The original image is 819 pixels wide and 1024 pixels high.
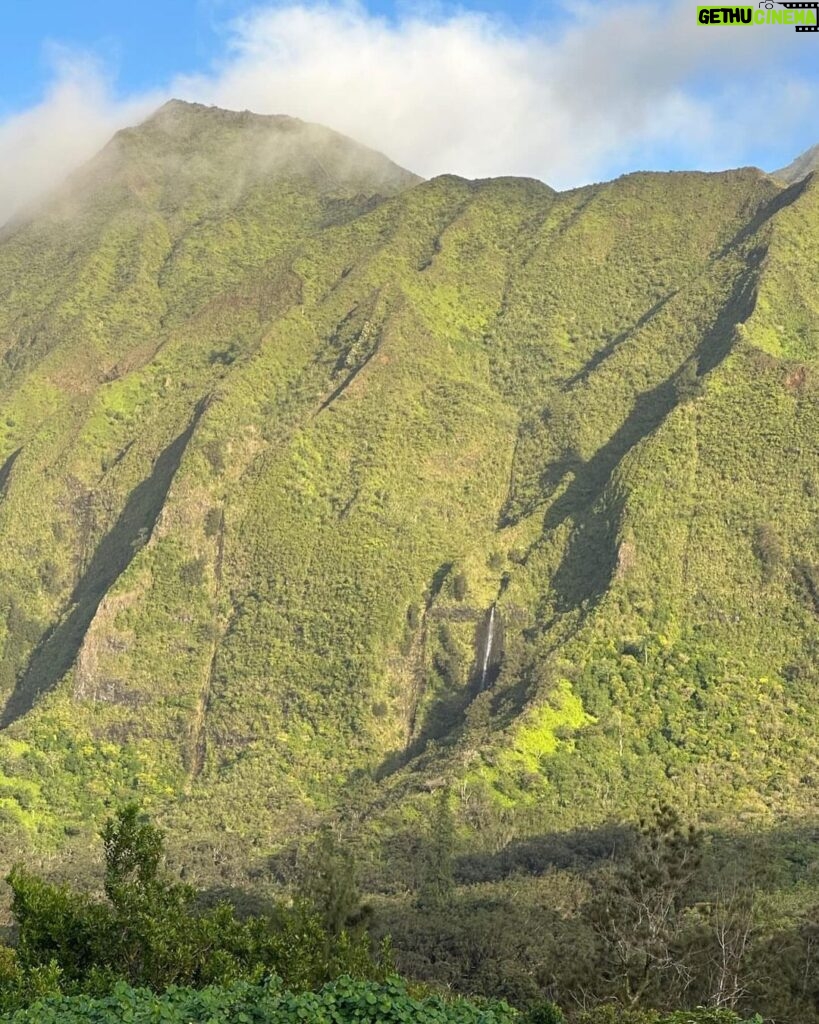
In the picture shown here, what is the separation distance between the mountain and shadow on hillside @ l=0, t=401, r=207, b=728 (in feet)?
2.31

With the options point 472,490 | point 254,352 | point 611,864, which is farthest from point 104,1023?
point 254,352

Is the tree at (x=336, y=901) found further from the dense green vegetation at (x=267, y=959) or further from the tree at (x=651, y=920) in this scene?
the tree at (x=651, y=920)

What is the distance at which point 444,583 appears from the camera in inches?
5541

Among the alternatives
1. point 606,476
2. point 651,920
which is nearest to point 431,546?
point 606,476

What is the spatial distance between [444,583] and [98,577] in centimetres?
4941

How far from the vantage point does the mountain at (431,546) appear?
379 ft

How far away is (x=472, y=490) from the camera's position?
6407 inches

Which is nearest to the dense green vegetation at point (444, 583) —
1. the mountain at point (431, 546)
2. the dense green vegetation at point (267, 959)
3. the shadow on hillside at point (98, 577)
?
the mountain at point (431, 546)

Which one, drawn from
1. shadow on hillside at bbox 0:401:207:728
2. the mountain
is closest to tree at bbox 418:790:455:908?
the mountain

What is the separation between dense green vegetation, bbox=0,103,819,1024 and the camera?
102 m

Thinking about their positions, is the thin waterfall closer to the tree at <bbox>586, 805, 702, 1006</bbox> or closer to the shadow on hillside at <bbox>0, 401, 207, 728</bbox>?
the shadow on hillside at <bbox>0, 401, 207, 728</bbox>

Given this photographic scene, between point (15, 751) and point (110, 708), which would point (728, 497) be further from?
point (15, 751)

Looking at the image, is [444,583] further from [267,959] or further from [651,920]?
[267,959]

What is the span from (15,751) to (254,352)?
250 ft
